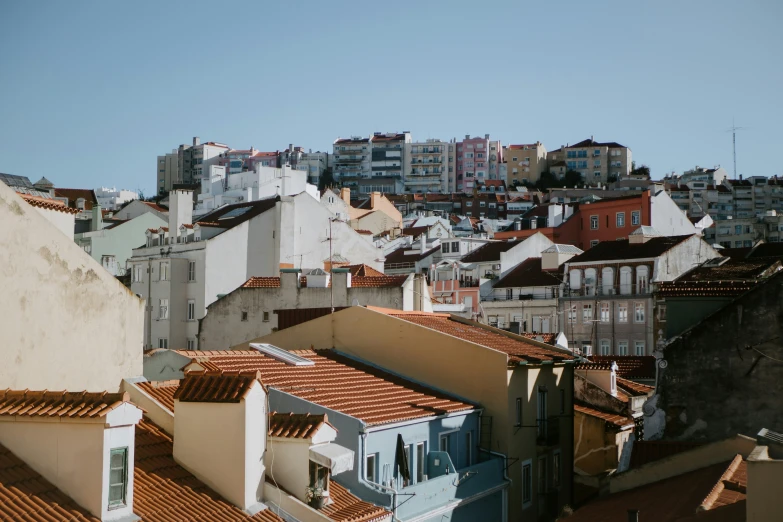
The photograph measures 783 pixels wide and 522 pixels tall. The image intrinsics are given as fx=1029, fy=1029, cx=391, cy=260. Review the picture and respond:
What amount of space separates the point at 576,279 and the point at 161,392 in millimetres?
61950

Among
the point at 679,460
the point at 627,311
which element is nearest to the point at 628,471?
the point at 679,460

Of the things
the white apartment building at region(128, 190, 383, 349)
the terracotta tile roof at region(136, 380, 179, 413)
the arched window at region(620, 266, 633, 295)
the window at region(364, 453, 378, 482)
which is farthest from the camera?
the arched window at region(620, 266, 633, 295)

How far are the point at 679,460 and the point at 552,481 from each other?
7.90 meters

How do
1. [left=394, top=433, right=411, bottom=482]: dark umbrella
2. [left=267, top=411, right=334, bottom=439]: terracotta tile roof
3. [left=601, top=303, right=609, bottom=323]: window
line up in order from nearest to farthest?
1. [left=267, top=411, right=334, bottom=439]: terracotta tile roof
2. [left=394, top=433, right=411, bottom=482]: dark umbrella
3. [left=601, top=303, right=609, bottom=323]: window

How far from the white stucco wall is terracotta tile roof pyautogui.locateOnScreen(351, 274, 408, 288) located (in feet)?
83.8

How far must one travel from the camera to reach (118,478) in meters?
13.0

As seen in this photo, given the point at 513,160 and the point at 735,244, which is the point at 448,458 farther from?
the point at 513,160

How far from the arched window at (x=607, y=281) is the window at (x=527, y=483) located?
48.2 metres

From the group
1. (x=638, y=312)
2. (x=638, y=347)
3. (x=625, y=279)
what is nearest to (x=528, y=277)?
(x=625, y=279)

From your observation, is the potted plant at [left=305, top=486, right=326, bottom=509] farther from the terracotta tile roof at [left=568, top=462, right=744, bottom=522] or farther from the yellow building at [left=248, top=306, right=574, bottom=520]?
the yellow building at [left=248, top=306, right=574, bottom=520]

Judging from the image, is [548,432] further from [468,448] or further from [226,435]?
[226,435]

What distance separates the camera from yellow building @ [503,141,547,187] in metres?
188

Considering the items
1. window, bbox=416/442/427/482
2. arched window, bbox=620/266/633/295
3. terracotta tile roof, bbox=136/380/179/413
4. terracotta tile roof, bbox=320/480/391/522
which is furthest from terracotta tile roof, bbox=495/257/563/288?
terracotta tile roof, bbox=136/380/179/413

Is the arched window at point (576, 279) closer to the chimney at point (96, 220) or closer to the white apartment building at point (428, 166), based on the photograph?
the chimney at point (96, 220)
